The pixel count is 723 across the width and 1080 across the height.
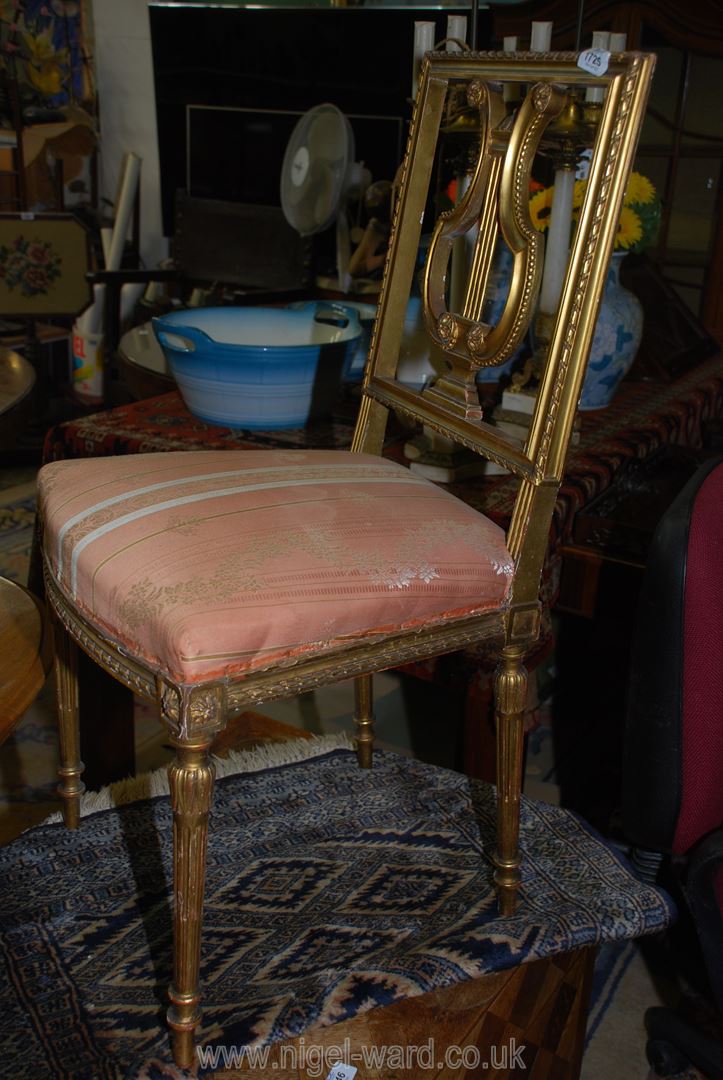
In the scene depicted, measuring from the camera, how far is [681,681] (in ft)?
3.47

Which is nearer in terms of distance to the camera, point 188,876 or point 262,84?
point 188,876

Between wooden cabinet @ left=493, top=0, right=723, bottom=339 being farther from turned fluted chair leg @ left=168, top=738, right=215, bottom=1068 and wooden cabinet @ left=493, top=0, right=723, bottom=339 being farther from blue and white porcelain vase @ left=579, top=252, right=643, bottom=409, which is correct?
turned fluted chair leg @ left=168, top=738, right=215, bottom=1068

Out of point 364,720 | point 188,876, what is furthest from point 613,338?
point 188,876

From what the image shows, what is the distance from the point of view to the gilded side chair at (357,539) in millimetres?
849

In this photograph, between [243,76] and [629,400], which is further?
[243,76]

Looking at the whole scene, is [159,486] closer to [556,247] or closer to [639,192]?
[556,247]

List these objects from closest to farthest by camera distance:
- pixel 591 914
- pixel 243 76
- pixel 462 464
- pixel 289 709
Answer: pixel 591 914 < pixel 462 464 < pixel 289 709 < pixel 243 76

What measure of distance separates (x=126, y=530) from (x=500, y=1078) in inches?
28.6

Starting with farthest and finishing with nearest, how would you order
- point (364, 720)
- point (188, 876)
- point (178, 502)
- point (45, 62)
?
1. point (45, 62)
2. point (364, 720)
3. point (178, 502)
4. point (188, 876)

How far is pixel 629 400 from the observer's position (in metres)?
1.81

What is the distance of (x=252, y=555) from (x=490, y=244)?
0.46 metres

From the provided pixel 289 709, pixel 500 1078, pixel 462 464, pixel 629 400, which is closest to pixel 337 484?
pixel 462 464

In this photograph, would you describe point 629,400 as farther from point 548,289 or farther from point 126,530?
point 126,530

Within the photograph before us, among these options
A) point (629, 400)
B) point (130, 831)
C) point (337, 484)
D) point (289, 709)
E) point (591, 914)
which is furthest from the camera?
point (289, 709)
